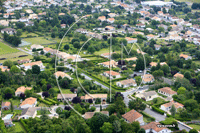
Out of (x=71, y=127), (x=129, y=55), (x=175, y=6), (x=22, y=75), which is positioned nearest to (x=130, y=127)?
(x=71, y=127)

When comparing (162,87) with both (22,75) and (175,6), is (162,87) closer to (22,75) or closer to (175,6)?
(22,75)

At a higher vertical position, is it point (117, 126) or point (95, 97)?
point (117, 126)

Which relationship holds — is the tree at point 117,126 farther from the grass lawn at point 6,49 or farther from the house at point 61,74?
the grass lawn at point 6,49

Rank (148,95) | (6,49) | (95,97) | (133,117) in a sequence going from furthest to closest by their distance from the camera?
(6,49)
(148,95)
(95,97)
(133,117)

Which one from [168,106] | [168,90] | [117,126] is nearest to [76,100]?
[117,126]

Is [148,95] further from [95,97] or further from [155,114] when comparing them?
[95,97]

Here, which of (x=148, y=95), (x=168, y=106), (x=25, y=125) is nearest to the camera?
(x=25, y=125)

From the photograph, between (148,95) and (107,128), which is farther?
(148,95)
